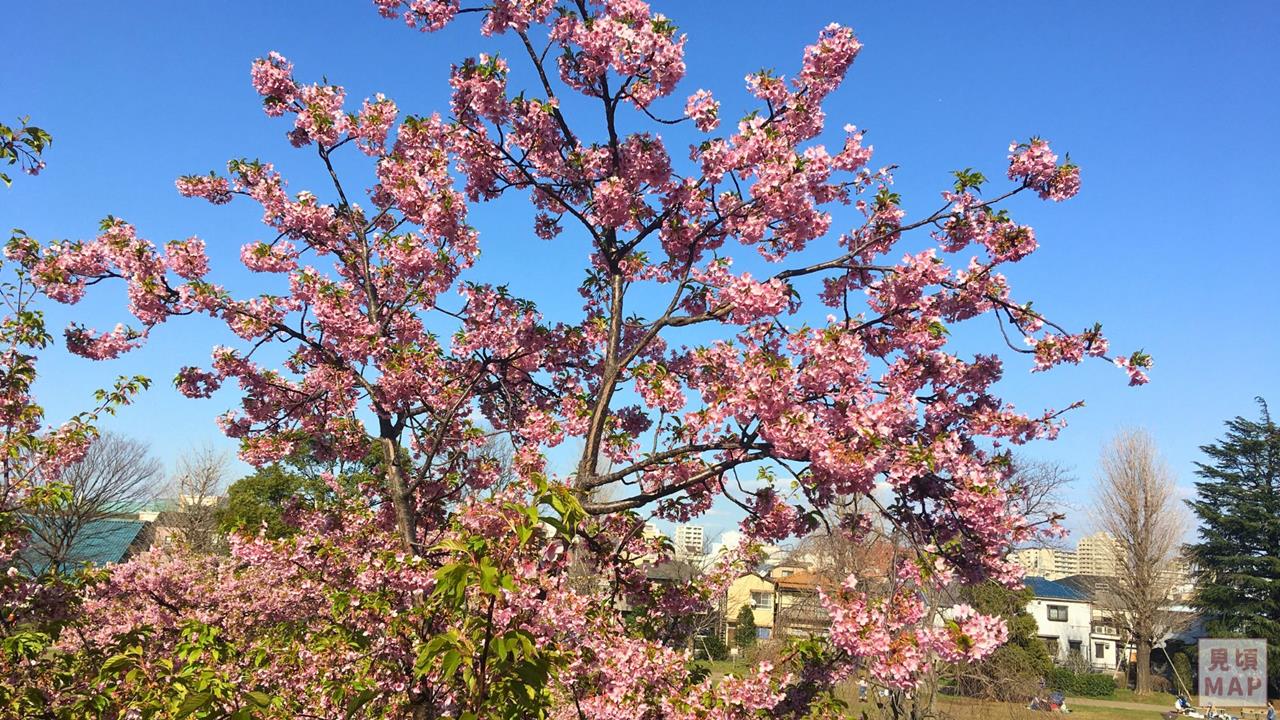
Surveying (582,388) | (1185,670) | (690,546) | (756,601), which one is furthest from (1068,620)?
(582,388)

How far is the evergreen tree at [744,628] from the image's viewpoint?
2003 inches

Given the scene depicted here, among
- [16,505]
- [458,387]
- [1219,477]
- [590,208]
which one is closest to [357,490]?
[458,387]

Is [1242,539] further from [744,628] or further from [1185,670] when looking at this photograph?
[744,628]

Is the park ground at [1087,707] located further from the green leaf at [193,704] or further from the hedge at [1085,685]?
the green leaf at [193,704]

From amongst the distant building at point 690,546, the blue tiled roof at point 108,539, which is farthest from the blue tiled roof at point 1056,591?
the blue tiled roof at point 108,539

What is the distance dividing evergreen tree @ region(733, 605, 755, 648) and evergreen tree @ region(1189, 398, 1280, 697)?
27839 mm

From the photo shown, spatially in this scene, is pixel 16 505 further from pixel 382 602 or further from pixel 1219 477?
pixel 1219 477

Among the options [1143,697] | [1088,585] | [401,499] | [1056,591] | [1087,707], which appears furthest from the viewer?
[1056,591]

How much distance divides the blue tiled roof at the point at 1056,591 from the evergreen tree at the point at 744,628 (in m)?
24.5

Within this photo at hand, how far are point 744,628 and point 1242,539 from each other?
32054 mm

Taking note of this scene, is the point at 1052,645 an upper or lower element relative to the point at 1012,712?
lower

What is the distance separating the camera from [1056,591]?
62.3 metres

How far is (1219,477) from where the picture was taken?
161 ft

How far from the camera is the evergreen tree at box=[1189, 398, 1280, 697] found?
146ft
